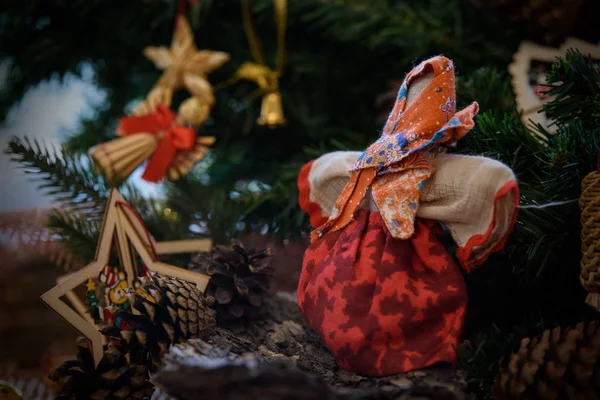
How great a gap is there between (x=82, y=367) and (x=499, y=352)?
1.20ft

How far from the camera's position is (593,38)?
62 centimetres

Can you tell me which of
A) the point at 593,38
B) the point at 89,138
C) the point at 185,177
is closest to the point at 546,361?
the point at 593,38

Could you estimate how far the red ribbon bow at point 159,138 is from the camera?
84 cm

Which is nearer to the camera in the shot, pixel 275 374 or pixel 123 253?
pixel 275 374

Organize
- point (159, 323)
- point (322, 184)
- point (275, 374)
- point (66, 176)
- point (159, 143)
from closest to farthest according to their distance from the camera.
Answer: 1. point (275, 374)
2. point (159, 323)
3. point (322, 184)
4. point (66, 176)
5. point (159, 143)

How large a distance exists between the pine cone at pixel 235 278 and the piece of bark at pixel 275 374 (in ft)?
0.07

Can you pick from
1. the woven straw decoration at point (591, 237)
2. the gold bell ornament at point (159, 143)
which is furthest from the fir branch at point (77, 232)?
the woven straw decoration at point (591, 237)

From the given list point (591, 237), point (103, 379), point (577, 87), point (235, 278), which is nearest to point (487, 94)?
point (577, 87)

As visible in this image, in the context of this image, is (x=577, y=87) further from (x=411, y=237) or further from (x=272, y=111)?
(x=272, y=111)

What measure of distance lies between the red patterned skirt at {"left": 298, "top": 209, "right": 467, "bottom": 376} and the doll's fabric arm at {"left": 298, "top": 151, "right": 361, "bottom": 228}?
71 millimetres

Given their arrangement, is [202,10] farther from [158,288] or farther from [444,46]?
[158,288]

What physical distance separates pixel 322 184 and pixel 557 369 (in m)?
0.28

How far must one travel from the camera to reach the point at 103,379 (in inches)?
18.1

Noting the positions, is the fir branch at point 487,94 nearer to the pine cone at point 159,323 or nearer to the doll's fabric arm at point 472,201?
the doll's fabric arm at point 472,201
